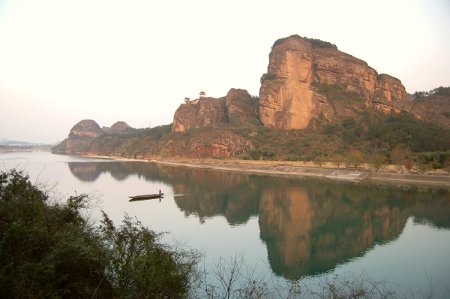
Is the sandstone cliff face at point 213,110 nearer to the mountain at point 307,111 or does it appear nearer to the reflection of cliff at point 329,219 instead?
the mountain at point 307,111

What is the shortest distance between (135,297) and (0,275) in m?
3.04

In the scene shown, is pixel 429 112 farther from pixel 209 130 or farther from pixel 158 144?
pixel 158 144

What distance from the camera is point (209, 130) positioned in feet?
366

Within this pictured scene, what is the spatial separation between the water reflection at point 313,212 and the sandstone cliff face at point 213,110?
71.6 m

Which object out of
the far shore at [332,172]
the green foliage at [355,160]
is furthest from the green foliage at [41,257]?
the green foliage at [355,160]

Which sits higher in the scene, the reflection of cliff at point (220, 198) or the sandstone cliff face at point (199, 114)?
the sandstone cliff face at point (199, 114)

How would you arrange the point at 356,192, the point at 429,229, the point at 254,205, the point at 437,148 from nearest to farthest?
the point at 429,229, the point at 254,205, the point at 356,192, the point at 437,148

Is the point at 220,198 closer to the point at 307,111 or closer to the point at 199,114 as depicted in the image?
the point at 307,111

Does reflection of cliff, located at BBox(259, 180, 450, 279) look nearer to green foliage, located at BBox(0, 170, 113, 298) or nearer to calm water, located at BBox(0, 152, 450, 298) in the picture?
calm water, located at BBox(0, 152, 450, 298)

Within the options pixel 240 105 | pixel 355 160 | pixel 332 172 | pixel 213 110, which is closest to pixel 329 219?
pixel 332 172

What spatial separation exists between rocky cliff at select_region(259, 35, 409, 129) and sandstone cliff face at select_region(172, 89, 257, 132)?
1273 cm

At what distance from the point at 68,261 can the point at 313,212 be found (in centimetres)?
2794

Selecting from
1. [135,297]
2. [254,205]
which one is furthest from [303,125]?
[135,297]

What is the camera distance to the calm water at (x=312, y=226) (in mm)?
18578
